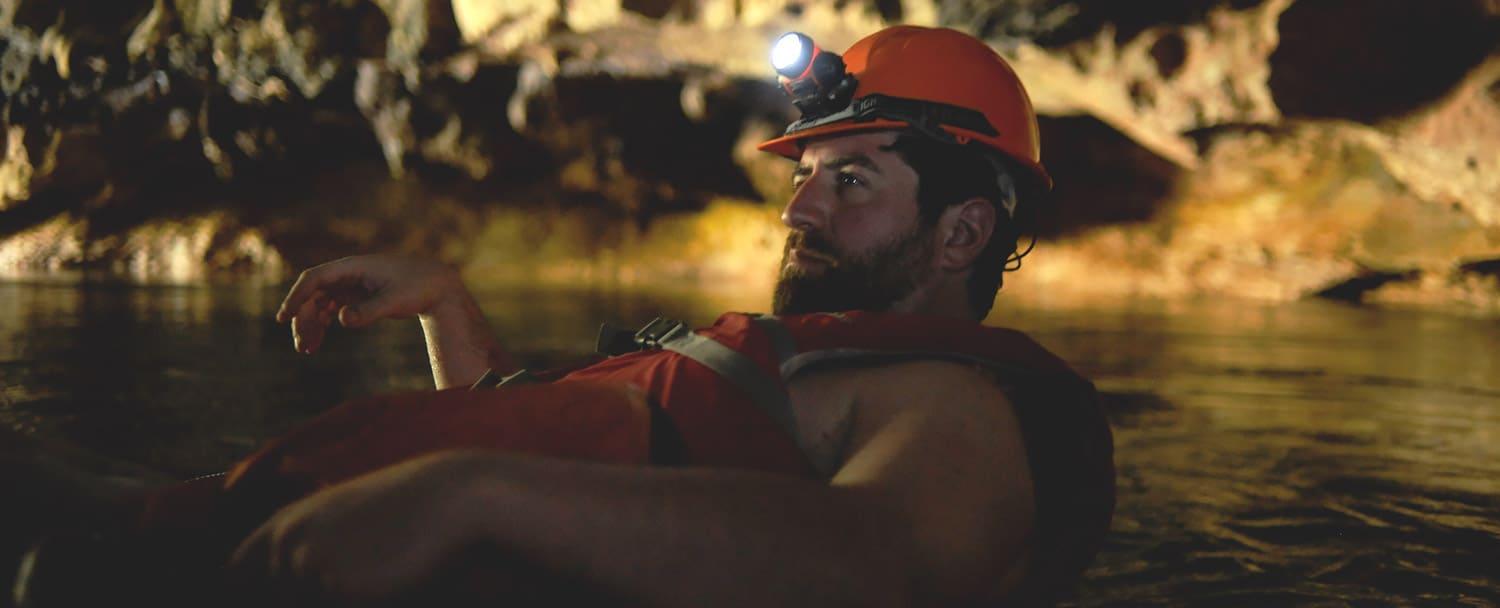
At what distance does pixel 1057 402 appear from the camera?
39.6 inches

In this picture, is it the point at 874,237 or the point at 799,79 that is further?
the point at 799,79

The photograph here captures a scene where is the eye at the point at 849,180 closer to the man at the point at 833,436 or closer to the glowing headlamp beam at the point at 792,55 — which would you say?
the man at the point at 833,436

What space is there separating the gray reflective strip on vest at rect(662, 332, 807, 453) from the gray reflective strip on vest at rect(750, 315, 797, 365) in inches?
1.4

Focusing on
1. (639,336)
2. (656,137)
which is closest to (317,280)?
(639,336)

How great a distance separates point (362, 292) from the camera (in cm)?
148

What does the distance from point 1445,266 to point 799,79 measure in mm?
12175

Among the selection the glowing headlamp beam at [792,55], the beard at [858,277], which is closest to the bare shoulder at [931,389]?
the beard at [858,277]

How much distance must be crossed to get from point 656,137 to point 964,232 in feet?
43.1

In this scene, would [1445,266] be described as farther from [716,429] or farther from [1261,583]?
[716,429]

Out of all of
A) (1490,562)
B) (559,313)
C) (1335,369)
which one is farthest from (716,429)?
(559,313)

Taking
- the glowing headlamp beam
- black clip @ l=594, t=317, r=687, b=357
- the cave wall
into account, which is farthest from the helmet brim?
the cave wall

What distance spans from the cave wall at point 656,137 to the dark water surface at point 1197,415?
8.52ft

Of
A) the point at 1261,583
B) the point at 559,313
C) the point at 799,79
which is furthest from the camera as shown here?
the point at 559,313

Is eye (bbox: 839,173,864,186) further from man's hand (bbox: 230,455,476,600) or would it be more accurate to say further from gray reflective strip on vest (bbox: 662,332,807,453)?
man's hand (bbox: 230,455,476,600)
